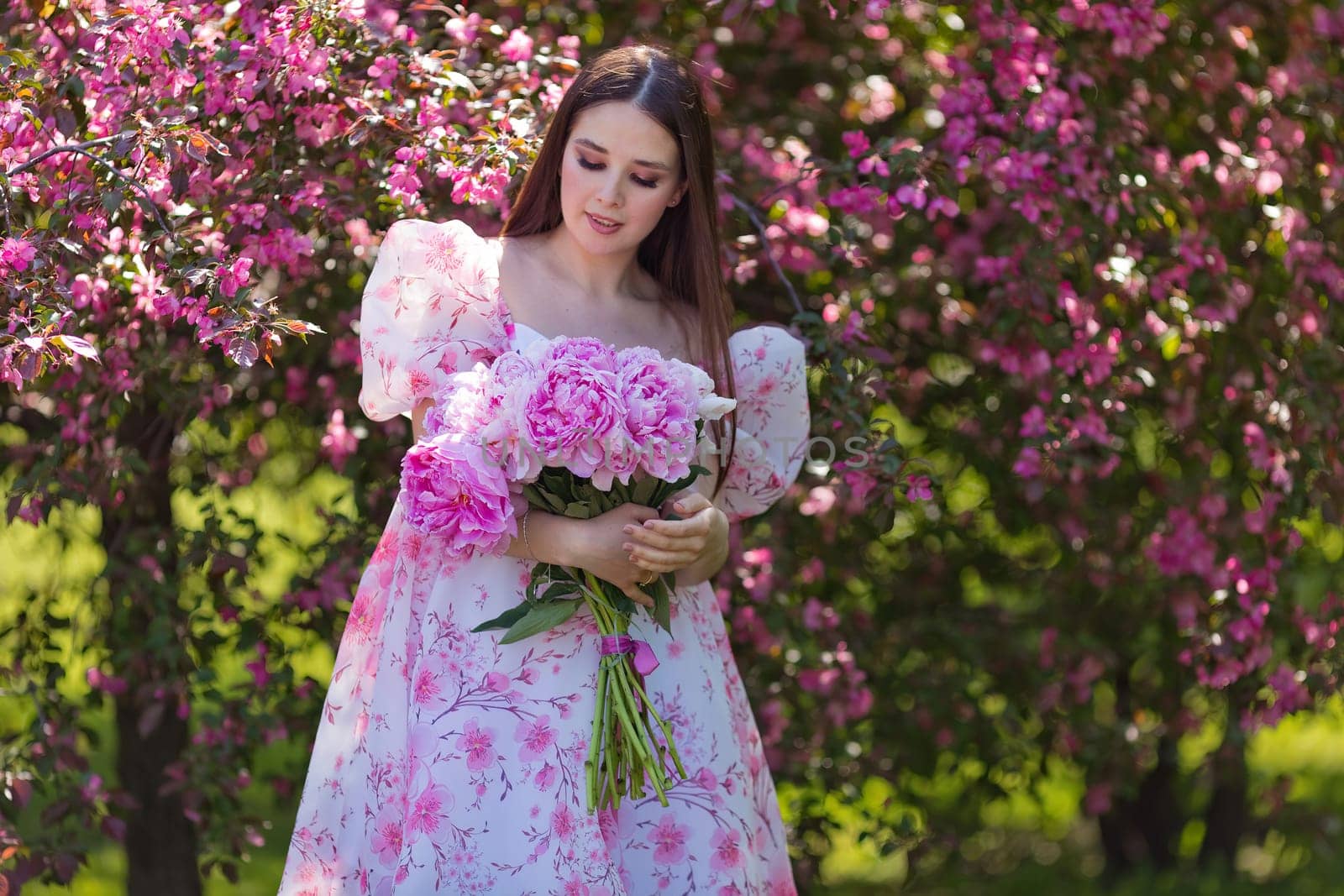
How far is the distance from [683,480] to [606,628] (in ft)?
0.73

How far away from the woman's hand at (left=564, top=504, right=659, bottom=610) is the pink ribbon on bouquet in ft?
0.23

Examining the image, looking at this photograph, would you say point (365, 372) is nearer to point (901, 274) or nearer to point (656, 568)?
point (656, 568)

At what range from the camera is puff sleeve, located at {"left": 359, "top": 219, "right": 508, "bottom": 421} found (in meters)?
2.12

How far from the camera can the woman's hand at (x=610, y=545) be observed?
2004mm

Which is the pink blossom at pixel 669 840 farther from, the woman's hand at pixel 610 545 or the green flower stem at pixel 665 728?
the woman's hand at pixel 610 545

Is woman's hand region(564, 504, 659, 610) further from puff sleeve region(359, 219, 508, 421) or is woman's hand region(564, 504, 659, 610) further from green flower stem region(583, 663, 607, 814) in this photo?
puff sleeve region(359, 219, 508, 421)

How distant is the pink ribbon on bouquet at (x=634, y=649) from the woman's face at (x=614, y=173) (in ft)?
1.88

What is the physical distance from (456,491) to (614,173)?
1.80 ft

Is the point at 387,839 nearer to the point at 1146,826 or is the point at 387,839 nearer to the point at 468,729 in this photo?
the point at 468,729

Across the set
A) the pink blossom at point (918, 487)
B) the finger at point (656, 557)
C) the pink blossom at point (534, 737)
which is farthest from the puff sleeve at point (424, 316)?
the pink blossom at point (918, 487)

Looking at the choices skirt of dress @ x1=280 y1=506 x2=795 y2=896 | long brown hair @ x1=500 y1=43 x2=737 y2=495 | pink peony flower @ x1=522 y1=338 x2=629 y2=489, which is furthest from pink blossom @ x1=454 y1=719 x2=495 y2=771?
long brown hair @ x1=500 y1=43 x2=737 y2=495

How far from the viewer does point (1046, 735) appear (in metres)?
3.52

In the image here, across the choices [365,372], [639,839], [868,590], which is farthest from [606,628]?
[868,590]

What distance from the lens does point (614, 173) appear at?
2.19 meters
